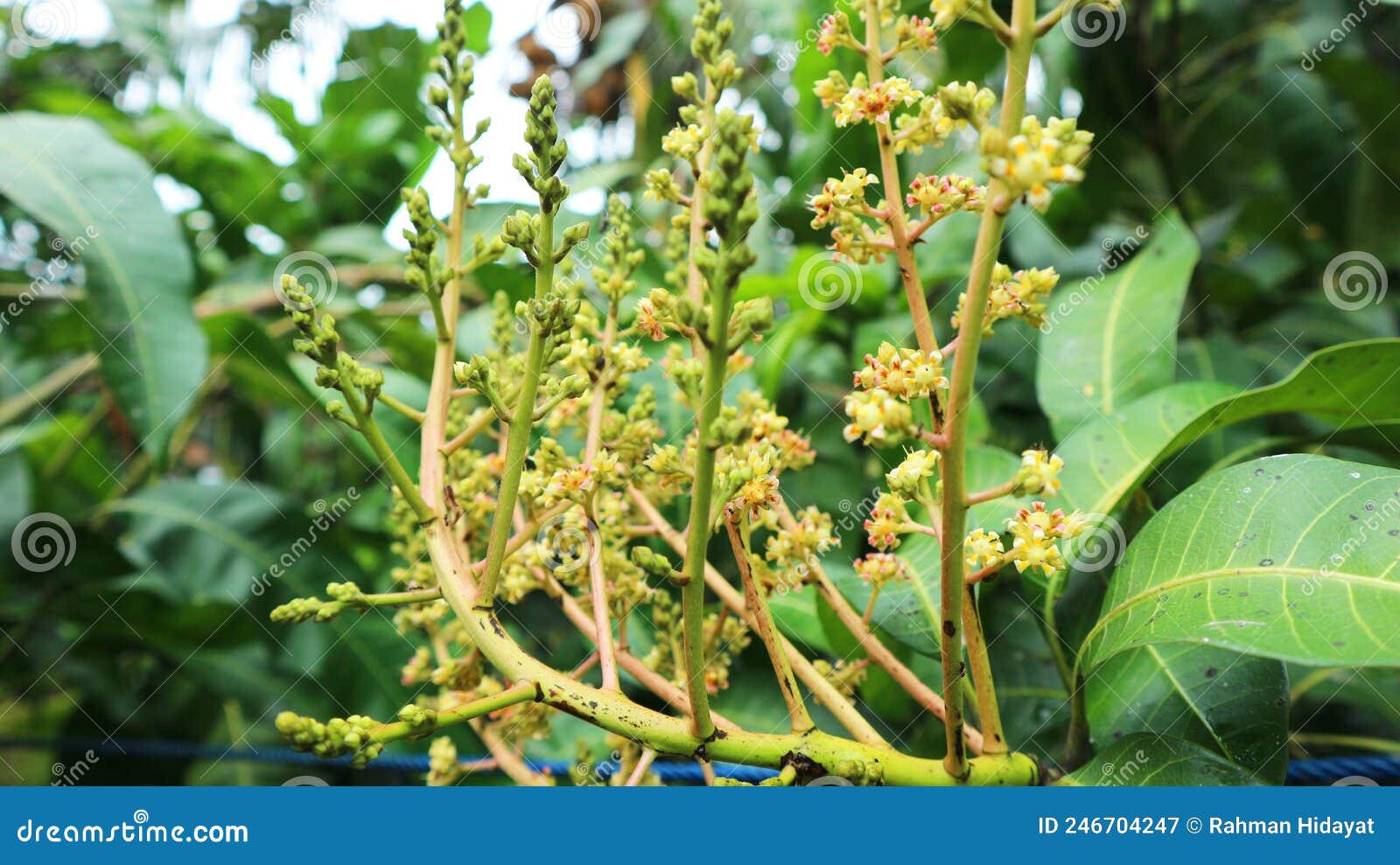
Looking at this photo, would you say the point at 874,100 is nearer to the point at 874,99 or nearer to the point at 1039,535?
the point at 874,99

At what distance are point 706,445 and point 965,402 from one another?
7.0 inches

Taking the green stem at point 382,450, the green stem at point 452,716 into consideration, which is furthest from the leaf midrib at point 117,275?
the green stem at point 452,716

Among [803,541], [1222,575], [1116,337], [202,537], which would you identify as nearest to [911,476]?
[803,541]

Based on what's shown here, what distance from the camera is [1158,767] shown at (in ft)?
2.64

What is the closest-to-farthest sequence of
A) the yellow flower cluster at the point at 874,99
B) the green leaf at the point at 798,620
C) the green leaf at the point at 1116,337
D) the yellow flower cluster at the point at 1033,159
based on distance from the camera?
the yellow flower cluster at the point at 1033,159
the yellow flower cluster at the point at 874,99
the green leaf at the point at 798,620
the green leaf at the point at 1116,337

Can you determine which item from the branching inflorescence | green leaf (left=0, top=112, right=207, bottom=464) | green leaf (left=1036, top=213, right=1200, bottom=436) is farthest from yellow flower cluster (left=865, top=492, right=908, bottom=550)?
green leaf (left=0, top=112, right=207, bottom=464)

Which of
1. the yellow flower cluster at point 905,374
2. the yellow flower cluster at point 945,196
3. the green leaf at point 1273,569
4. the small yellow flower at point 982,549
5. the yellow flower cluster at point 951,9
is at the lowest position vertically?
the green leaf at point 1273,569

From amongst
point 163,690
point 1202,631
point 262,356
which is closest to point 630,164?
point 262,356

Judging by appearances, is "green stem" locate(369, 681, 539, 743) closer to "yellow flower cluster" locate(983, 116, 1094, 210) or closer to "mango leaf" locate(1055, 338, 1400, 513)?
"yellow flower cluster" locate(983, 116, 1094, 210)

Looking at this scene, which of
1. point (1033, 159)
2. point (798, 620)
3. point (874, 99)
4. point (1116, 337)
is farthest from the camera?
point (1116, 337)

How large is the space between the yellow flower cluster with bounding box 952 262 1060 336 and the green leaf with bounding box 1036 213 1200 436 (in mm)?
423

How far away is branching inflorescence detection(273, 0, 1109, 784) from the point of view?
0.62 meters

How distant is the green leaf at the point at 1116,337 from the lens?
1.26 m

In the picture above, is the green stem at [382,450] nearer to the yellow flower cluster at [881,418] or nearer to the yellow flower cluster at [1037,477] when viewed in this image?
the yellow flower cluster at [881,418]
